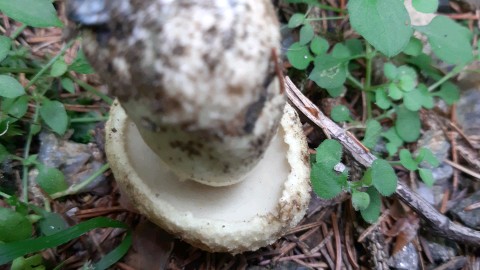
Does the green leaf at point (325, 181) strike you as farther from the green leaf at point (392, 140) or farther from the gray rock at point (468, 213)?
the gray rock at point (468, 213)

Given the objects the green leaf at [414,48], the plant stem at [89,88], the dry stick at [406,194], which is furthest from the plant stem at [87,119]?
the green leaf at [414,48]

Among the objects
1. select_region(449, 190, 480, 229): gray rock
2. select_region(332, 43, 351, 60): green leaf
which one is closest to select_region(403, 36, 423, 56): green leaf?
select_region(332, 43, 351, 60): green leaf

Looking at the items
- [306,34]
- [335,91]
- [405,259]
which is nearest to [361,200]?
[405,259]

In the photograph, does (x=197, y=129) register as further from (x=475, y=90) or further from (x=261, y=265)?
(x=475, y=90)

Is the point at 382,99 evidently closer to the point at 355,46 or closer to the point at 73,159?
the point at 355,46

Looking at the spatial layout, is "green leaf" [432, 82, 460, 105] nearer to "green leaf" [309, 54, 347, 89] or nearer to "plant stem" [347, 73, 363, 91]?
"plant stem" [347, 73, 363, 91]

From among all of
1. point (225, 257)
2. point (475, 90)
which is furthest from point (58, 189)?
point (475, 90)
